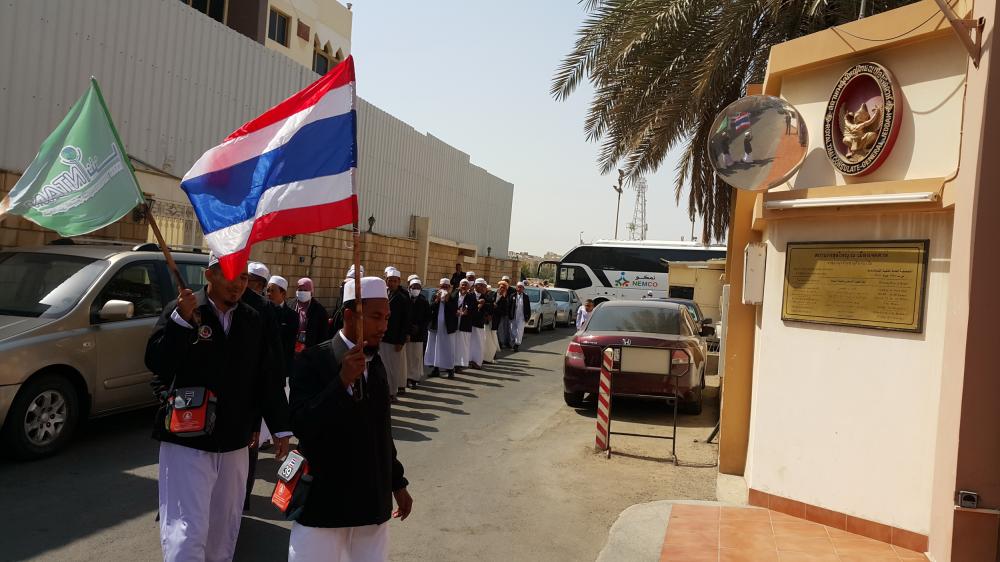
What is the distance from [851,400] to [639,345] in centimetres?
441

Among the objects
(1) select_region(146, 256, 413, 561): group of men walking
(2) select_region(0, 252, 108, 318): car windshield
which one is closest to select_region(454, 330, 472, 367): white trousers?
(2) select_region(0, 252, 108, 318): car windshield

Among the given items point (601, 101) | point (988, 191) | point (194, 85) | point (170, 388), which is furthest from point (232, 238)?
point (194, 85)

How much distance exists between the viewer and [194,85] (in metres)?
16.3

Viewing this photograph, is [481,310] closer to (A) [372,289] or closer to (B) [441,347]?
(B) [441,347]

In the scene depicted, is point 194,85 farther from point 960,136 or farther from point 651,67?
point 960,136

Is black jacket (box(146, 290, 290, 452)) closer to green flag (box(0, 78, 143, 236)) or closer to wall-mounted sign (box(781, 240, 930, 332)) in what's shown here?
green flag (box(0, 78, 143, 236))

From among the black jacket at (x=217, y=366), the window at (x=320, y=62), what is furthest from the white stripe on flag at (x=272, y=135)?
the window at (x=320, y=62)

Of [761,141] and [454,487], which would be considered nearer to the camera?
[761,141]

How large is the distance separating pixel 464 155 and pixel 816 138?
91.1 feet

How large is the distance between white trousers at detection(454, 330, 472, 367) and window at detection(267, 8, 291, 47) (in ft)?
52.9

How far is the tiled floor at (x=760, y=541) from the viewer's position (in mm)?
5109

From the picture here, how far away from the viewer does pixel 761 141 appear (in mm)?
5906

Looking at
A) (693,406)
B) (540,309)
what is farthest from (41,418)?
(540,309)

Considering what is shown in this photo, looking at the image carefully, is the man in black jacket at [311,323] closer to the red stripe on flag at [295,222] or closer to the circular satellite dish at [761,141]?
the circular satellite dish at [761,141]
